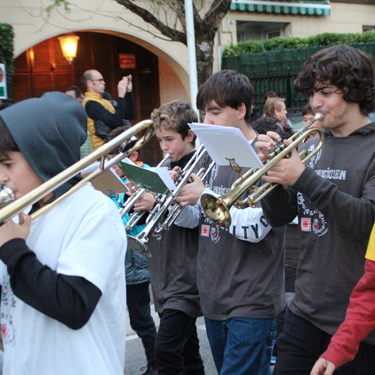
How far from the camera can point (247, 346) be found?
8.68 feet

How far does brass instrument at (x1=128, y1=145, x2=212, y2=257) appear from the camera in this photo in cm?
311

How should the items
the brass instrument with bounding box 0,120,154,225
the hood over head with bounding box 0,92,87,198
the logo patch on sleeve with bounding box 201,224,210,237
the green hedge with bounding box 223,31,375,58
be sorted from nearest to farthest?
1. the brass instrument with bounding box 0,120,154,225
2. the hood over head with bounding box 0,92,87,198
3. the logo patch on sleeve with bounding box 201,224,210,237
4. the green hedge with bounding box 223,31,375,58

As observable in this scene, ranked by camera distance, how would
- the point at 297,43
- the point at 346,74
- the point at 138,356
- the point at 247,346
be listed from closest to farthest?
the point at 346,74 < the point at 247,346 < the point at 138,356 < the point at 297,43

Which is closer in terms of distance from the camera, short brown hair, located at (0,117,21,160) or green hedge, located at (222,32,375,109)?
short brown hair, located at (0,117,21,160)

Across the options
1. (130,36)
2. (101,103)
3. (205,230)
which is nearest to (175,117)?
(205,230)

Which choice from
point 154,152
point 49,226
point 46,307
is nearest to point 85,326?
point 46,307

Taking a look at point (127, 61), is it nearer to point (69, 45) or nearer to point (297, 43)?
point (69, 45)

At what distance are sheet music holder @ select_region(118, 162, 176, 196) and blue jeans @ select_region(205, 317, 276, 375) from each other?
0.71 metres

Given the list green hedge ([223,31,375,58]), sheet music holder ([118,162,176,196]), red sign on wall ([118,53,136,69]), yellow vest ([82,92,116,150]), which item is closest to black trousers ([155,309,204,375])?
sheet music holder ([118,162,176,196])

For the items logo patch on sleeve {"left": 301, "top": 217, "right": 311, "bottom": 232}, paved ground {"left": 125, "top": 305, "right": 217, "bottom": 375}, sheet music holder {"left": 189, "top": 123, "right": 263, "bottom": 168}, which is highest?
sheet music holder {"left": 189, "top": 123, "right": 263, "bottom": 168}

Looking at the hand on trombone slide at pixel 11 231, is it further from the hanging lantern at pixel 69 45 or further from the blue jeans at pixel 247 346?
the hanging lantern at pixel 69 45

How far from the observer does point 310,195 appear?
2258 millimetres

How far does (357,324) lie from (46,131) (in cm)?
122

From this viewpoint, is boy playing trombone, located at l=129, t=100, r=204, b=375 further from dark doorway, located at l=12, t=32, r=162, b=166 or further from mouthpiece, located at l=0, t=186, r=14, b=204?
dark doorway, located at l=12, t=32, r=162, b=166
